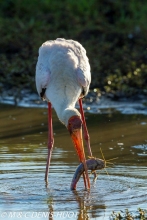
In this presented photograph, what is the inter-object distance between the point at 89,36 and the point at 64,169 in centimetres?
837

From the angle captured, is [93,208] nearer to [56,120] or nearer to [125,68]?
[56,120]

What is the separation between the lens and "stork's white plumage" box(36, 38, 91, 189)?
8.14 metres

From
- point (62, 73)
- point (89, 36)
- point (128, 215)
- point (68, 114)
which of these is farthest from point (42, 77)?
point (89, 36)

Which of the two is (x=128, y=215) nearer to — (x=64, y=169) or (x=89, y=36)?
(x=64, y=169)

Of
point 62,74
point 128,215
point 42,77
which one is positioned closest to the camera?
point 128,215

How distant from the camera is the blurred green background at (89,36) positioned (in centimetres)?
1386

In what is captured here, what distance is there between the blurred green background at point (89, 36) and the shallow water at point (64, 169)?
1738mm

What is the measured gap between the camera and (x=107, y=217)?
22.1 ft

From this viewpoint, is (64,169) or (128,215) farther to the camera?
(64,169)

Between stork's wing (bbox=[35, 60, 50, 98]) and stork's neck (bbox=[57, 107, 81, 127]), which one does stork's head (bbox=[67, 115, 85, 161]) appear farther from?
stork's wing (bbox=[35, 60, 50, 98])

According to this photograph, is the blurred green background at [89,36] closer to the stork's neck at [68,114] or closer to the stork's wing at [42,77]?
the stork's wing at [42,77]

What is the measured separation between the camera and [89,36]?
1666cm

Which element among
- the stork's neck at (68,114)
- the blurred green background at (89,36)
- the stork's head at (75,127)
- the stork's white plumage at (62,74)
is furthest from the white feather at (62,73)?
the blurred green background at (89,36)

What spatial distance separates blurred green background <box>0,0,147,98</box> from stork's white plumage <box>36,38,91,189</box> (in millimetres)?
4355
